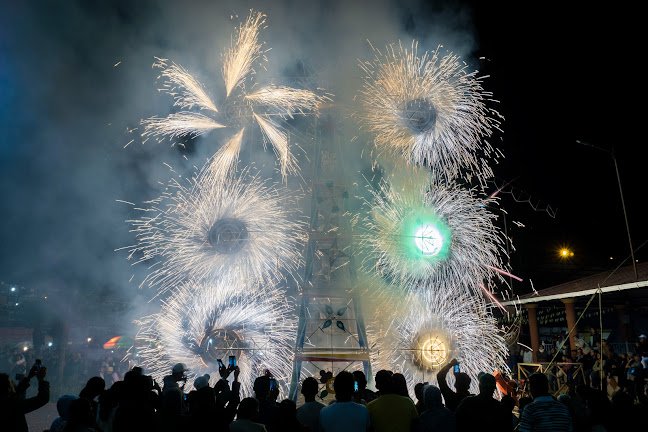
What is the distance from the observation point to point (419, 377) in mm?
18469

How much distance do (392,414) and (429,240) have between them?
44.0ft

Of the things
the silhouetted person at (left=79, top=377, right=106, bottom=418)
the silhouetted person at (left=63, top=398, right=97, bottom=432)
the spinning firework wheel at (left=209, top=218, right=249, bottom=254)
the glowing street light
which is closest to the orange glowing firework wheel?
the spinning firework wheel at (left=209, top=218, right=249, bottom=254)

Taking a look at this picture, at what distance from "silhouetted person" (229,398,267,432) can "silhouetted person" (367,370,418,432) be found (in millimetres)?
1293

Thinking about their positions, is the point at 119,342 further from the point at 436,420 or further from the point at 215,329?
the point at 436,420

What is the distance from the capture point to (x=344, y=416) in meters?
5.19

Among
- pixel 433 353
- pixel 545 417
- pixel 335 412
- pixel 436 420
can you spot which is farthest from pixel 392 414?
pixel 433 353

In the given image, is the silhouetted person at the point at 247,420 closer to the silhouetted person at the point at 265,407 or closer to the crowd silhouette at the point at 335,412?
the crowd silhouette at the point at 335,412

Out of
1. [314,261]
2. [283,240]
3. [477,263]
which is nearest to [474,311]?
[477,263]

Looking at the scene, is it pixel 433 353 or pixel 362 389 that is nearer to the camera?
pixel 362 389

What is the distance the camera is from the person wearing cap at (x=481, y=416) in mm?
5434

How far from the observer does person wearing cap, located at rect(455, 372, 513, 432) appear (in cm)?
543

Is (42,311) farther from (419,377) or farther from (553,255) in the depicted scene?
(553,255)

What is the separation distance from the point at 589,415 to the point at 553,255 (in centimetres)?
3505

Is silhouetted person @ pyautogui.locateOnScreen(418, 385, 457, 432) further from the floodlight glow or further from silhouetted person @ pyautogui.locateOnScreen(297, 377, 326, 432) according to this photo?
the floodlight glow
